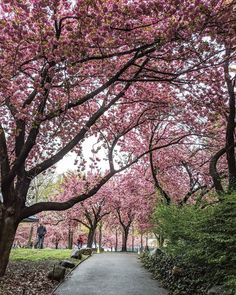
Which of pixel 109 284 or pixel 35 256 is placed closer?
pixel 109 284

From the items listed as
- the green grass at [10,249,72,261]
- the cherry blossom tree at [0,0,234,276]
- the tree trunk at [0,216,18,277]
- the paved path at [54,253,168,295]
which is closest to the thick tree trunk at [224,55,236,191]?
the cherry blossom tree at [0,0,234,276]

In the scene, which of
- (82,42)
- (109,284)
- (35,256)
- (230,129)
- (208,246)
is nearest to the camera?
(82,42)

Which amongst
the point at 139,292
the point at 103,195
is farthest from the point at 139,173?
the point at 139,292

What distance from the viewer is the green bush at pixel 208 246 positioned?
6562 millimetres

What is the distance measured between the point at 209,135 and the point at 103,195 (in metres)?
17.7

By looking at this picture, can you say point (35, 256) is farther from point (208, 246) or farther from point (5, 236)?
point (208, 246)

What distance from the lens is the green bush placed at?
21.5 feet

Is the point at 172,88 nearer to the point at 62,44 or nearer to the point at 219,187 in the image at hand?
the point at 219,187

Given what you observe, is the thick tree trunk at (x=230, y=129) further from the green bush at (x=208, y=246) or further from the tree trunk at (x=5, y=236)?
the tree trunk at (x=5, y=236)

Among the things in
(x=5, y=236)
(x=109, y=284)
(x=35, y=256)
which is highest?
(x=5, y=236)

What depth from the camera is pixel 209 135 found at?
523 inches

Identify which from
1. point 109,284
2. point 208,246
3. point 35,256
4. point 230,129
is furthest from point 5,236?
point 35,256

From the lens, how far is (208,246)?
23.9 ft

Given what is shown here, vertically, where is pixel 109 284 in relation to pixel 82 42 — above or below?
below
